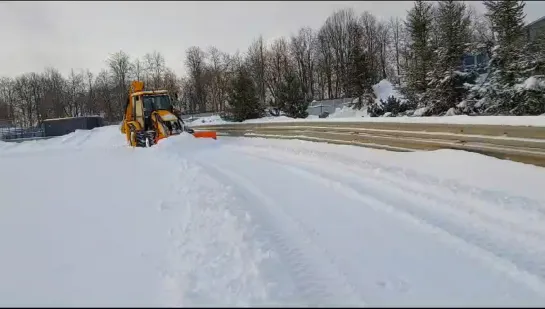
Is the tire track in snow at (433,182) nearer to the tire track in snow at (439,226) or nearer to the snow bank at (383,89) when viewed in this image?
the tire track in snow at (439,226)

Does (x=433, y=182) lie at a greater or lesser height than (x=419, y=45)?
lesser

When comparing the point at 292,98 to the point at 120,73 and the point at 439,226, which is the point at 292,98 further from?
the point at 120,73

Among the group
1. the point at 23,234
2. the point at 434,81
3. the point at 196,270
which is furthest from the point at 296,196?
the point at 434,81

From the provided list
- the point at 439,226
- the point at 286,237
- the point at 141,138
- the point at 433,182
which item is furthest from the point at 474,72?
the point at 286,237

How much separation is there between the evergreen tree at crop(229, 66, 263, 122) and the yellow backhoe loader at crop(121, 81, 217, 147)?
30.2 ft

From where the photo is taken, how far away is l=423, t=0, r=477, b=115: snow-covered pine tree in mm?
23188

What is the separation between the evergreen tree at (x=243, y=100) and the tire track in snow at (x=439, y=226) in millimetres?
20051

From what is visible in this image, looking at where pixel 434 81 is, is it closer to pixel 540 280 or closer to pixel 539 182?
pixel 539 182

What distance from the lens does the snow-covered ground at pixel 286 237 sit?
367cm

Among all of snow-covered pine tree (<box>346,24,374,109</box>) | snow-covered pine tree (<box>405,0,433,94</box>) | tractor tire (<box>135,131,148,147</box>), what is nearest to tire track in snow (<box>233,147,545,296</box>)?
tractor tire (<box>135,131,148,147</box>)

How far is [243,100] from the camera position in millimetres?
28891

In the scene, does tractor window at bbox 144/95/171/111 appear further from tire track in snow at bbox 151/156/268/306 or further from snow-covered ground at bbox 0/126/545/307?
tire track in snow at bbox 151/156/268/306

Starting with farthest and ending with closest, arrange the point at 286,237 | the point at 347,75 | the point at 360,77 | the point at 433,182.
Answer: the point at 347,75, the point at 360,77, the point at 433,182, the point at 286,237

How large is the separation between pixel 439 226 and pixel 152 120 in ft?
50.8
